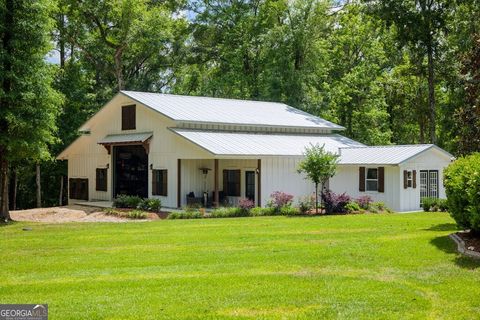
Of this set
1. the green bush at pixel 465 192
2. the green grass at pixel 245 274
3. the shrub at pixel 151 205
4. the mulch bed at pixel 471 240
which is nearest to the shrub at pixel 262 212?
the shrub at pixel 151 205

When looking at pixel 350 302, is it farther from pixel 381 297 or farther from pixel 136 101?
pixel 136 101

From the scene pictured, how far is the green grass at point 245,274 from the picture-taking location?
24.1 feet

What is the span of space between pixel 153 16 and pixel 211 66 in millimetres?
10060

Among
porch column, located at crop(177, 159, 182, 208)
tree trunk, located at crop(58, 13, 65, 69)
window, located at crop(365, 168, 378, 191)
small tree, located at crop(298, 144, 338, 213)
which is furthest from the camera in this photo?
tree trunk, located at crop(58, 13, 65, 69)

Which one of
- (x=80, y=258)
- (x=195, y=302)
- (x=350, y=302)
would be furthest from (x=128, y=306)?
(x=80, y=258)

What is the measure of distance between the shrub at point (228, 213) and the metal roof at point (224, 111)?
6119 millimetres

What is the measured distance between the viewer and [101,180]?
32312 mm

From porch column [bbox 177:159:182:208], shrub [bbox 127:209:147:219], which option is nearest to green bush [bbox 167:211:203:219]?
shrub [bbox 127:209:147:219]

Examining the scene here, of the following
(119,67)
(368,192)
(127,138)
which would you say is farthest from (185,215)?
(119,67)

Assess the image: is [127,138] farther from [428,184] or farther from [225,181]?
[428,184]

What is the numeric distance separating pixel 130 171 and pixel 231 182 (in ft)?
21.8

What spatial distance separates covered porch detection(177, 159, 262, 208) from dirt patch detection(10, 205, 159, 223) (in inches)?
139

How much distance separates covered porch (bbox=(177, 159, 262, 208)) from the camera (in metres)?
26.2

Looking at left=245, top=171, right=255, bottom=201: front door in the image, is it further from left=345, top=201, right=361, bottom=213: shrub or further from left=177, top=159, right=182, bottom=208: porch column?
left=345, top=201, right=361, bottom=213: shrub
